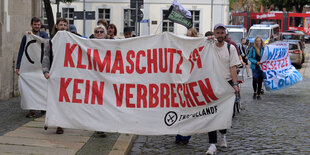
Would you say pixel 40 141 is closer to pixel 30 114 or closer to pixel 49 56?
pixel 49 56

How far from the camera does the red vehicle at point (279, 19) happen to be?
192 feet

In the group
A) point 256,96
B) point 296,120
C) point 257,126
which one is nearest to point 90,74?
point 257,126

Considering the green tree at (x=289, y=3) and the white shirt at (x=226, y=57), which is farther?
the green tree at (x=289, y=3)

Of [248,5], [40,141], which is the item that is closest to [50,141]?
[40,141]

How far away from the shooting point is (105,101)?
7.15 meters

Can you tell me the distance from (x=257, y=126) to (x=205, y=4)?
39963 mm

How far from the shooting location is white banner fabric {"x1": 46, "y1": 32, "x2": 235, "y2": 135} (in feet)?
23.1

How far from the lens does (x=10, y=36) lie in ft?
40.8

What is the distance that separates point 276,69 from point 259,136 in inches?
257

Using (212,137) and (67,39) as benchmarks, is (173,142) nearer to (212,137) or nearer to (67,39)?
(212,137)

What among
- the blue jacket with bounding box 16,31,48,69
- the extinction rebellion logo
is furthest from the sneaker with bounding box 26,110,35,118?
the extinction rebellion logo

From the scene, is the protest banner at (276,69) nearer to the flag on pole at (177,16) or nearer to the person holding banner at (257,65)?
the person holding banner at (257,65)

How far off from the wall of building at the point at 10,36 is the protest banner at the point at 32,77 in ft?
7.36

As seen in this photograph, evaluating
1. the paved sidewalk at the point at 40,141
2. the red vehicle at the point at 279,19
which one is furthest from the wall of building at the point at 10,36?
the red vehicle at the point at 279,19
